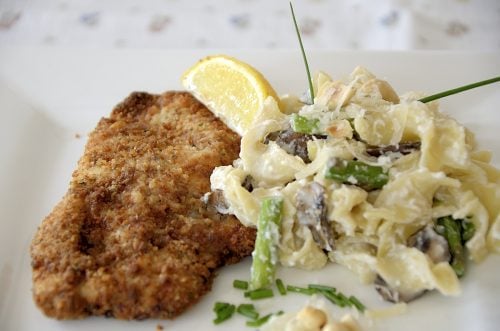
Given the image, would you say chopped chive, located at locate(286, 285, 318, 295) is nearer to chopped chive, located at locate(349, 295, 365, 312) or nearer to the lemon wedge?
chopped chive, located at locate(349, 295, 365, 312)

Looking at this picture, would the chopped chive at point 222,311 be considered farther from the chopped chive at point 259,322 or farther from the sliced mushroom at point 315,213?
the sliced mushroom at point 315,213

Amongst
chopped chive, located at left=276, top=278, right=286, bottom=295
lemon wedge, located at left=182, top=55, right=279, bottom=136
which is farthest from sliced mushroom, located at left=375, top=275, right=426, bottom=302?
lemon wedge, located at left=182, top=55, right=279, bottom=136

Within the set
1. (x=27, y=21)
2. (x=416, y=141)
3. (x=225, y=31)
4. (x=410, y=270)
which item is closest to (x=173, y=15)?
(x=225, y=31)

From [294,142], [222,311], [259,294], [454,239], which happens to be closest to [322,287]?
[259,294]

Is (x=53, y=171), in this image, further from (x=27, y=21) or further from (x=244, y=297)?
(x=27, y=21)

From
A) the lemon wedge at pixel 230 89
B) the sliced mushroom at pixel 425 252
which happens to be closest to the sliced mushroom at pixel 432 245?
the sliced mushroom at pixel 425 252

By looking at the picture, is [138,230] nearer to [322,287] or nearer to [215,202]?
[215,202]
